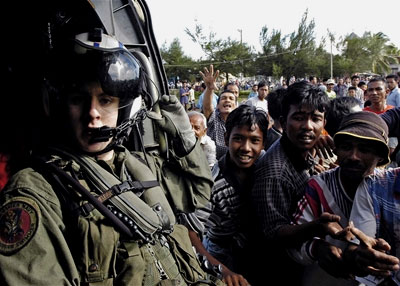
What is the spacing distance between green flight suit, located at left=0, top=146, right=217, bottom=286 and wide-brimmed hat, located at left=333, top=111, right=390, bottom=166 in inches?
43.7

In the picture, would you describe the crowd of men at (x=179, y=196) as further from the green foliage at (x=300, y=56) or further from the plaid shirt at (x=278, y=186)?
the green foliage at (x=300, y=56)

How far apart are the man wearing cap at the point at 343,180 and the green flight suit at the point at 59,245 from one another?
2.61ft

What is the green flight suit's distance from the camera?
43.6 inches

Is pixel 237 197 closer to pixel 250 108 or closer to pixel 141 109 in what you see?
pixel 250 108

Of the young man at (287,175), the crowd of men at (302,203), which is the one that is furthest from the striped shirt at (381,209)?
the young man at (287,175)

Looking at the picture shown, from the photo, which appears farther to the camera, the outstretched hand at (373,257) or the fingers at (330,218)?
the fingers at (330,218)

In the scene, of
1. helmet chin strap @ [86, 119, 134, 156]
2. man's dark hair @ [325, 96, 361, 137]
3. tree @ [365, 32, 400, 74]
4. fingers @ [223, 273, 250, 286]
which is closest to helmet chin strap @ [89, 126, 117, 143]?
helmet chin strap @ [86, 119, 134, 156]

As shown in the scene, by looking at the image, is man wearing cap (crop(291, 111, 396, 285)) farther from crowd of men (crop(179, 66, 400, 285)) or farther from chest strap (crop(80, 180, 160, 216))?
chest strap (crop(80, 180, 160, 216))

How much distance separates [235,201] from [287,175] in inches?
13.2

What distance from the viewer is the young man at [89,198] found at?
1.14 metres

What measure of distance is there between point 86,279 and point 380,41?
5672 cm

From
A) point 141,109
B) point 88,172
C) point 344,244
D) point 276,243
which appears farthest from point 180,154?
point 344,244

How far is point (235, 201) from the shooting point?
2.18m

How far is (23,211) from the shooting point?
1155 mm
